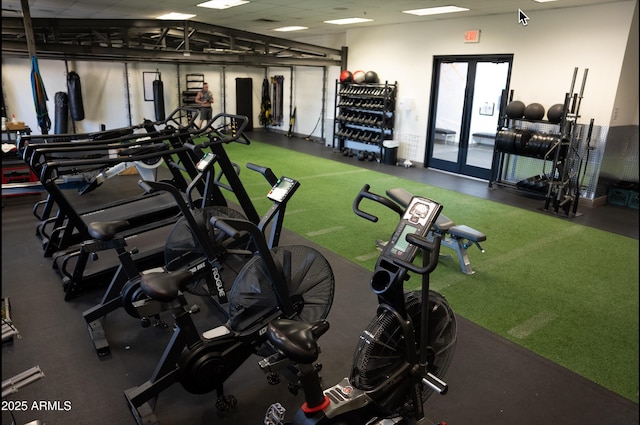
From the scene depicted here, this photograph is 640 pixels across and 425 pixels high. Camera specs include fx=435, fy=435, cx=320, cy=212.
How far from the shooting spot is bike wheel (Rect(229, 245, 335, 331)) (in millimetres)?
2600

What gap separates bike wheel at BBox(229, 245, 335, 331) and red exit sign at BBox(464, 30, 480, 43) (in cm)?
667

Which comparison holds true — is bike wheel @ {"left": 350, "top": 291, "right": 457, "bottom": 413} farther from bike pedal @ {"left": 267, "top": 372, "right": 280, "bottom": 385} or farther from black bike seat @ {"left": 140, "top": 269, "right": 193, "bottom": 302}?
black bike seat @ {"left": 140, "top": 269, "right": 193, "bottom": 302}

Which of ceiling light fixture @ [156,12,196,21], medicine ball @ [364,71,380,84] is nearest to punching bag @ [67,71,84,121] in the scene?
ceiling light fixture @ [156,12,196,21]

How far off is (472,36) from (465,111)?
1348mm

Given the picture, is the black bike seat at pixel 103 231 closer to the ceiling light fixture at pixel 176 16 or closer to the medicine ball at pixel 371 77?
the ceiling light fixture at pixel 176 16

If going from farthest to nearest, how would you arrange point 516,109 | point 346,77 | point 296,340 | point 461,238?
point 346,77, point 516,109, point 461,238, point 296,340

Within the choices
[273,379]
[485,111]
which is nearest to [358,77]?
[485,111]

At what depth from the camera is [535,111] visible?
22.5 feet

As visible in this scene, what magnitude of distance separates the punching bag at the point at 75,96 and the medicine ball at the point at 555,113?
10.2 metres

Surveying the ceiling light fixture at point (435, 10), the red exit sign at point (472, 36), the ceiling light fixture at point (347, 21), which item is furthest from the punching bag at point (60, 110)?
the red exit sign at point (472, 36)

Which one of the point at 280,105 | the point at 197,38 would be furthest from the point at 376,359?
the point at 280,105

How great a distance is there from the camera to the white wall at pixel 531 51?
6.25 meters

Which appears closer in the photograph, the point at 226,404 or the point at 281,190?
the point at 226,404

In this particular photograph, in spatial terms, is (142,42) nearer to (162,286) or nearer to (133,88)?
(133,88)
